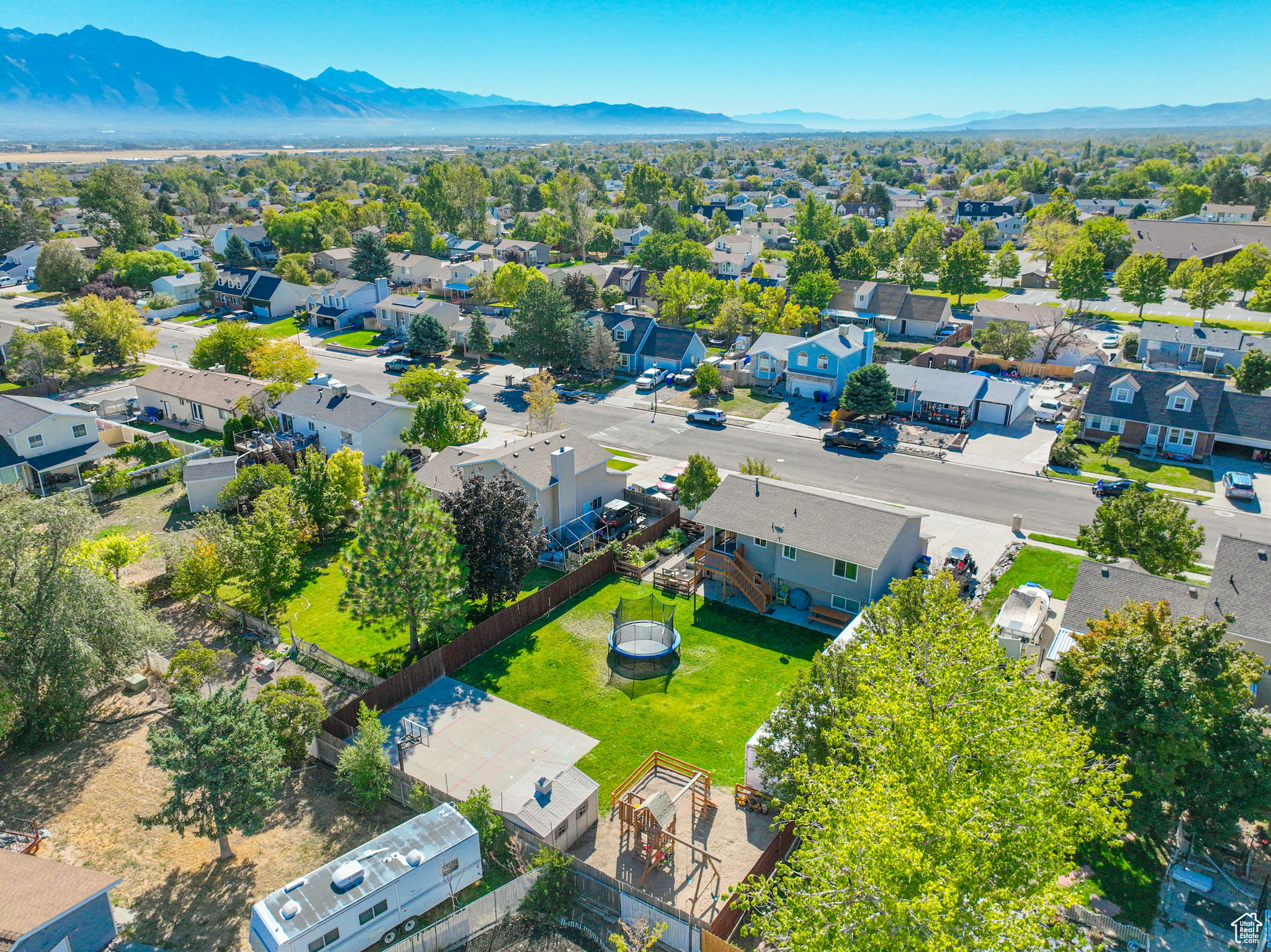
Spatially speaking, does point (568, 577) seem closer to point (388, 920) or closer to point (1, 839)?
point (388, 920)

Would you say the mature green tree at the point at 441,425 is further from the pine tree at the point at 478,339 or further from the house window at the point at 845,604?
the pine tree at the point at 478,339

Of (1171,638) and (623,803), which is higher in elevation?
(1171,638)

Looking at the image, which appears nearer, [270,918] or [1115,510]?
[270,918]

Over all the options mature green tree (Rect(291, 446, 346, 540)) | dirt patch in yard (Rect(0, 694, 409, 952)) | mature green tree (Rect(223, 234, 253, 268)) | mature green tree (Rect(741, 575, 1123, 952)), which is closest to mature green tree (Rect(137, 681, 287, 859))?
dirt patch in yard (Rect(0, 694, 409, 952))

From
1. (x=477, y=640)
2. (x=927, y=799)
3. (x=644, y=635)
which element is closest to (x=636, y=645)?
(x=644, y=635)

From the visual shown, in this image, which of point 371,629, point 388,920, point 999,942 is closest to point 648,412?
point 371,629

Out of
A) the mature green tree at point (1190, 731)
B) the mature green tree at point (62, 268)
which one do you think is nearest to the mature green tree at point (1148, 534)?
the mature green tree at point (1190, 731)

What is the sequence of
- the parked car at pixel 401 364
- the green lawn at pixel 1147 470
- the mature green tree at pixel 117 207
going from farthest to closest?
1. the mature green tree at pixel 117 207
2. the parked car at pixel 401 364
3. the green lawn at pixel 1147 470
